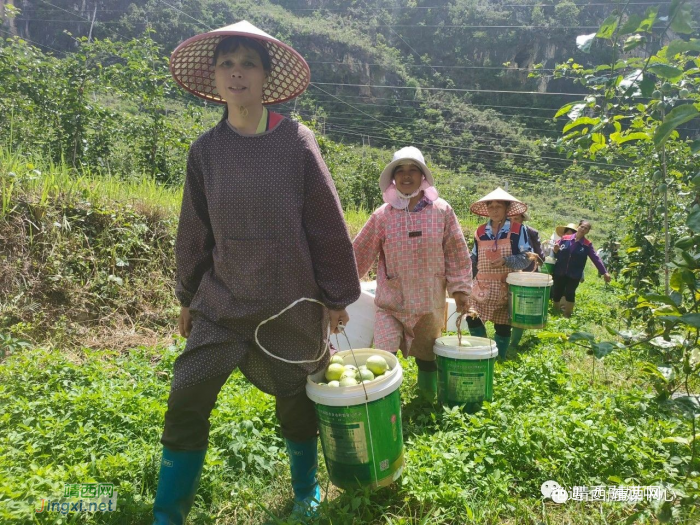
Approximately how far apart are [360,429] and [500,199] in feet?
10.9

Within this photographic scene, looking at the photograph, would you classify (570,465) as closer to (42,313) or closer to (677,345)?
(677,345)

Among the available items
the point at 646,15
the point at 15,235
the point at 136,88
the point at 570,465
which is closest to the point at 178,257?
the point at 646,15

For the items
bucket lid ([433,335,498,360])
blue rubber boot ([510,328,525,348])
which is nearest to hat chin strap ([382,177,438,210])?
bucket lid ([433,335,498,360])

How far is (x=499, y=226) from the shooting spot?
491cm

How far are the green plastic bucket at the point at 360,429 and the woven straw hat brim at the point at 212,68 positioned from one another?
4.75ft

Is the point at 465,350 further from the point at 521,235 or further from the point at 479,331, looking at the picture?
the point at 521,235

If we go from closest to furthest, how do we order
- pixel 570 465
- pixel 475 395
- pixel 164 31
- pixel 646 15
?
pixel 646 15 < pixel 570 465 < pixel 475 395 < pixel 164 31

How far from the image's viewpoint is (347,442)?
2125 mm

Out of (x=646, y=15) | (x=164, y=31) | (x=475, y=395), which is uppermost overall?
(x=164, y=31)

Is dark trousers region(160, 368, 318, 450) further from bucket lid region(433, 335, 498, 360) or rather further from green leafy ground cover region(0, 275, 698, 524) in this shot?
bucket lid region(433, 335, 498, 360)

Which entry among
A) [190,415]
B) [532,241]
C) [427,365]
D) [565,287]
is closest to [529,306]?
[532,241]

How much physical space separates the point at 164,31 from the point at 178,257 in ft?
191

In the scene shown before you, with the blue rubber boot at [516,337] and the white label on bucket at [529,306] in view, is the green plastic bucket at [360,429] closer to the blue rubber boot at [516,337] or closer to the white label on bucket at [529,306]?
the white label on bucket at [529,306]

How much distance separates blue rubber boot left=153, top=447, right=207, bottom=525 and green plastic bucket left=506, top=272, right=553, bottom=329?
3521 mm
